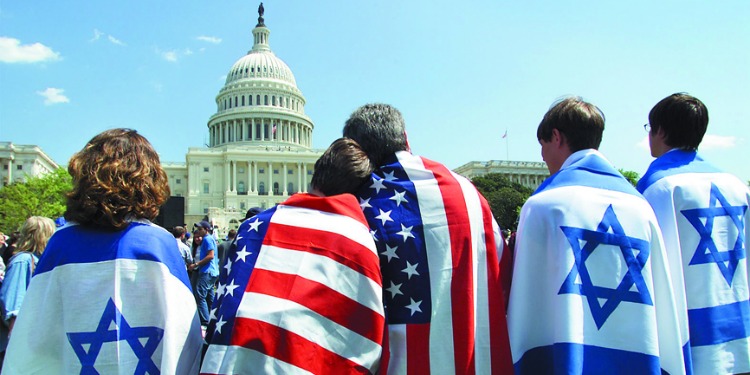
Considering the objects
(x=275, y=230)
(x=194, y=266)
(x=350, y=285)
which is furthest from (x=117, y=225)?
(x=194, y=266)

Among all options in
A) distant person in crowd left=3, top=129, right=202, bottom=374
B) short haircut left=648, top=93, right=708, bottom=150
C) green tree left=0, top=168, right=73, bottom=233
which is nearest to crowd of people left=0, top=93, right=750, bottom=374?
distant person in crowd left=3, top=129, right=202, bottom=374

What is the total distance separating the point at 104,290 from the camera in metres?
2.74

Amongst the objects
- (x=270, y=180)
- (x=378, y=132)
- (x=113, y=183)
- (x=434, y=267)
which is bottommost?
(x=434, y=267)

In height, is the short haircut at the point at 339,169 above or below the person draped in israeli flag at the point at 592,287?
above

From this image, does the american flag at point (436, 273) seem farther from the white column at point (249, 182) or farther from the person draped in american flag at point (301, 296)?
the white column at point (249, 182)

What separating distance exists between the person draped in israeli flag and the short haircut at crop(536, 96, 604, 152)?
24 cm

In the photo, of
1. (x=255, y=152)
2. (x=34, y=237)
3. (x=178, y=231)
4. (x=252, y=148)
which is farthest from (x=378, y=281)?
(x=252, y=148)

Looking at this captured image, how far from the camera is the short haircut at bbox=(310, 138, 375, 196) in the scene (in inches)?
119

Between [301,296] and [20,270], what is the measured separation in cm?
442

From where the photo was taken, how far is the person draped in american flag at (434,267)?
114 inches

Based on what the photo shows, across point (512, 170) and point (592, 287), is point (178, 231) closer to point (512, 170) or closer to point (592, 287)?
point (592, 287)

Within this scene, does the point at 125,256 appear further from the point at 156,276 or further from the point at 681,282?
the point at 681,282

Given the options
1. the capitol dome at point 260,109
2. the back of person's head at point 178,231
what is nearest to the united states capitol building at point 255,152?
the capitol dome at point 260,109

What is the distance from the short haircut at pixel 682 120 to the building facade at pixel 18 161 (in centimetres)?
9971
